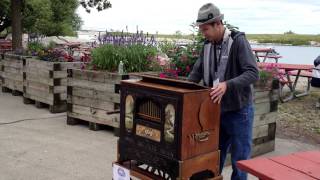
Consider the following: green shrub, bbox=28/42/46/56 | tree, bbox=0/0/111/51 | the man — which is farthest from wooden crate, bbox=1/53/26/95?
the man

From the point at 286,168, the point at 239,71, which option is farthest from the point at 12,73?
the point at 286,168

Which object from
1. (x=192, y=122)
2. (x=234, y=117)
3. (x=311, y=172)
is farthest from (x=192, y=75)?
(x=311, y=172)

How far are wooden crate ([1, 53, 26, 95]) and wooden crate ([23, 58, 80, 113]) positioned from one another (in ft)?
2.08

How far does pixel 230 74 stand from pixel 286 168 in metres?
0.95

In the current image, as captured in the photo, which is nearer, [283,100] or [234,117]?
[234,117]

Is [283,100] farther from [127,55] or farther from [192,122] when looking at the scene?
[192,122]

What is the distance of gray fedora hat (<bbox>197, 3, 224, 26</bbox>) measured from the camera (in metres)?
3.44

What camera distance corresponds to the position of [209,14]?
11.3 ft

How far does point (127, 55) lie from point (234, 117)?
375cm

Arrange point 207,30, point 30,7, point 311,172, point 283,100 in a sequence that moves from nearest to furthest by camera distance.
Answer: point 311,172, point 207,30, point 283,100, point 30,7

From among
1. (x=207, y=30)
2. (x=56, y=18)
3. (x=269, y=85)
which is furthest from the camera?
(x=56, y=18)

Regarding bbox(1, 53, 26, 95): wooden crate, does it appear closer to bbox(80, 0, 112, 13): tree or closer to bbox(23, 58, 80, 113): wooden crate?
bbox(23, 58, 80, 113): wooden crate

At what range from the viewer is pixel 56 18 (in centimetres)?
3133

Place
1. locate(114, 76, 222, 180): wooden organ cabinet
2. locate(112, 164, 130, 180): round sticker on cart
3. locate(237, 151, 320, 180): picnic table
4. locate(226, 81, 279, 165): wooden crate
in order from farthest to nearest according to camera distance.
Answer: locate(226, 81, 279, 165): wooden crate
locate(112, 164, 130, 180): round sticker on cart
locate(114, 76, 222, 180): wooden organ cabinet
locate(237, 151, 320, 180): picnic table
